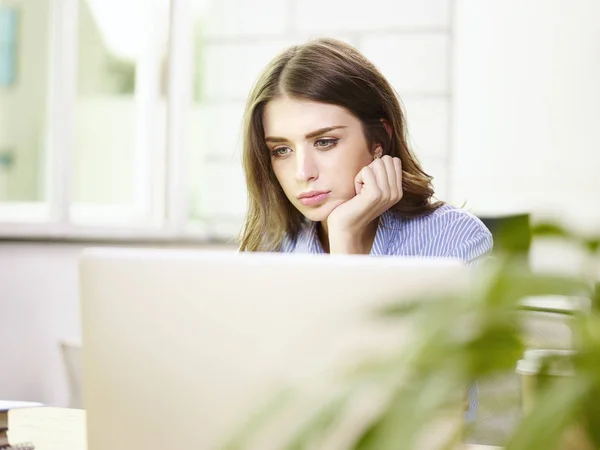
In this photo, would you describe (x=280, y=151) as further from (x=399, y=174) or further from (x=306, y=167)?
(x=399, y=174)

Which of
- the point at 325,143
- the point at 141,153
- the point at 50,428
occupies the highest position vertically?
the point at 325,143

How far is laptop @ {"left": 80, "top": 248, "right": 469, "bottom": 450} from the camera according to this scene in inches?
26.6

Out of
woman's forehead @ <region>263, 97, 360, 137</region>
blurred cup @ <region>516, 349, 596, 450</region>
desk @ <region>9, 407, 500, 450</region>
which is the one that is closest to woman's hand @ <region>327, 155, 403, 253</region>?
woman's forehead @ <region>263, 97, 360, 137</region>

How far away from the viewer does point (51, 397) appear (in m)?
2.85

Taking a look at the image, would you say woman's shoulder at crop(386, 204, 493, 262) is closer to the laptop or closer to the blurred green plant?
the laptop

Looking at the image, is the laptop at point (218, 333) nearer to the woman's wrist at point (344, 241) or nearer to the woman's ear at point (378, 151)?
the woman's wrist at point (344, 241)

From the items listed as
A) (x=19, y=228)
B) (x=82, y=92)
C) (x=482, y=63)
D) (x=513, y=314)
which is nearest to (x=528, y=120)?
(x=482, y=63)

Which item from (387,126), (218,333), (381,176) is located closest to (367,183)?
(381,176)

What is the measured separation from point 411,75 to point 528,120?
1.44 feet

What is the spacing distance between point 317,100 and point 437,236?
0.34 meters

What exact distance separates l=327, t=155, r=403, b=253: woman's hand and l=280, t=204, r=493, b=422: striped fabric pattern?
0.14 ft

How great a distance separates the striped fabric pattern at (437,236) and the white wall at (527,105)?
139cm

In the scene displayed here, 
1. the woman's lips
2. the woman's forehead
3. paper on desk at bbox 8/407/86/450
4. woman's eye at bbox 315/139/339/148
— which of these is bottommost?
paper on desk at bbox 8/407/86/450

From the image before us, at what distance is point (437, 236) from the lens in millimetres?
1723
